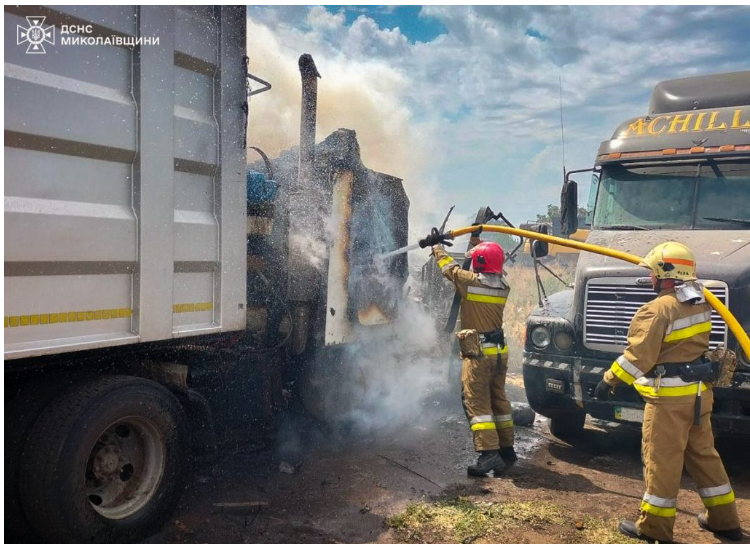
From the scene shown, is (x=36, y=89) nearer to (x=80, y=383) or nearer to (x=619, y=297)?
(x=80, y=383)

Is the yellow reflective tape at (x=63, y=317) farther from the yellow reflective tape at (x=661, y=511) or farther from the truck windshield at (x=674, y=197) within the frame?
the truck windshield at (x=674, y=197)

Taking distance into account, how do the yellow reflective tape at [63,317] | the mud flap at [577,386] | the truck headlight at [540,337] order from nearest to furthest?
the yellow reflective tape at [63,317], the mud flap at [577,386], the truck headlight at [540,337]

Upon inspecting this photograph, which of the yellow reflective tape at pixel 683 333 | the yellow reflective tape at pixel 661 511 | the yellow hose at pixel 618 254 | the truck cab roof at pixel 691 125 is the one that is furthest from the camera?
the truck cab roof at pixel 691 125

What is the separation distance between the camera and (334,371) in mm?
5273

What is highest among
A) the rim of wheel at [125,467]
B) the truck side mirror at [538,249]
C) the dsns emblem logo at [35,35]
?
the dsns emblem logo at [35,35]

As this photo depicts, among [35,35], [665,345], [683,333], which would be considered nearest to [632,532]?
[665,345]

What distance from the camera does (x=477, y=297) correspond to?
17.4ft

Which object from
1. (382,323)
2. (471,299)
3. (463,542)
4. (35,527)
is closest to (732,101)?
(471,299)

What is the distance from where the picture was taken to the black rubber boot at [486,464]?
485cm

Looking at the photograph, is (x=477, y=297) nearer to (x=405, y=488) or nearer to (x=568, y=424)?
(x=568, y=424)

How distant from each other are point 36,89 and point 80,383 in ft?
4.78

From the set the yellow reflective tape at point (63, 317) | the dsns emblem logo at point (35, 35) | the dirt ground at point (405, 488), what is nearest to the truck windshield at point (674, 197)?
the dirt ground at point (405, 488)

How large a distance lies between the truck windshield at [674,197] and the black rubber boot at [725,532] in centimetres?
261

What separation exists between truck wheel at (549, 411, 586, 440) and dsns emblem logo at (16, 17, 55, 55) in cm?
505
